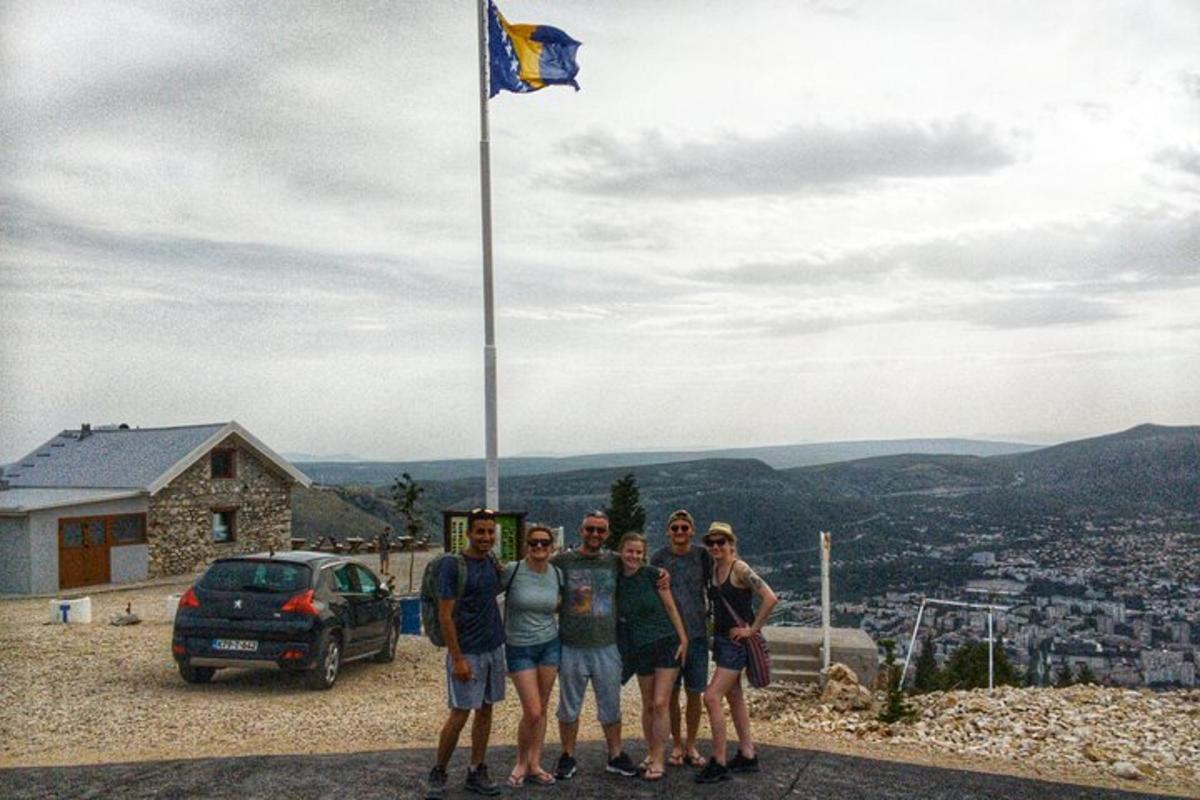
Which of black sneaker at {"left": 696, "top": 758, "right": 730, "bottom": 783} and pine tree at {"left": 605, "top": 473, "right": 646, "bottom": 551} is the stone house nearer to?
pine tree at {"left": 605, "top": 473, "right": 646, "bottom": 551}

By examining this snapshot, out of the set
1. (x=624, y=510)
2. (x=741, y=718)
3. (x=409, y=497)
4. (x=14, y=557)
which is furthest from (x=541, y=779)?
(x=14, y=557)

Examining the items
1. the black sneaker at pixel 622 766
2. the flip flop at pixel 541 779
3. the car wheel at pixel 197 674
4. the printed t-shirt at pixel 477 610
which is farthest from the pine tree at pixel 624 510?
the printed t-shirt at pixel 477 610

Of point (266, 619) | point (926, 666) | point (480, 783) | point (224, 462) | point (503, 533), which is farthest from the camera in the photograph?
point (926, 666)

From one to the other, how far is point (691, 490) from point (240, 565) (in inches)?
4908

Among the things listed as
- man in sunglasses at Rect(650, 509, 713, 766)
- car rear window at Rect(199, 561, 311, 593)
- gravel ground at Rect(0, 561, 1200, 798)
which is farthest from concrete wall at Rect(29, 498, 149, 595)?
man in sunglasses at Rect(650, 509, 713, 766)

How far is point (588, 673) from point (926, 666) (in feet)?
133

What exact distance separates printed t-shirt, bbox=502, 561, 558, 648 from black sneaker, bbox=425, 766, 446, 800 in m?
1.02

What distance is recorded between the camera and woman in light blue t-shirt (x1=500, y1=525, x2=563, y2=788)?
25.1ft

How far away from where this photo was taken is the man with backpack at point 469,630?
23.8 feet

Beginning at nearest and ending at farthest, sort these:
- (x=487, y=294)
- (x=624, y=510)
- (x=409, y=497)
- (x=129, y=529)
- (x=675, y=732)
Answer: (x=675, y=732) → (x=487, y=294) → (x=624, y=510) → (x=129, y=529) → (x=409, y=497)

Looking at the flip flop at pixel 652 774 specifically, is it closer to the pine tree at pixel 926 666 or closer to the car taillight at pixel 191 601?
the car taillight at pixel 191 601

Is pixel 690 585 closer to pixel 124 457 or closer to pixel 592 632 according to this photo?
pixel 592 632

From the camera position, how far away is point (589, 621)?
7789 mm

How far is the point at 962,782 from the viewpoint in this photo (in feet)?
28.0
